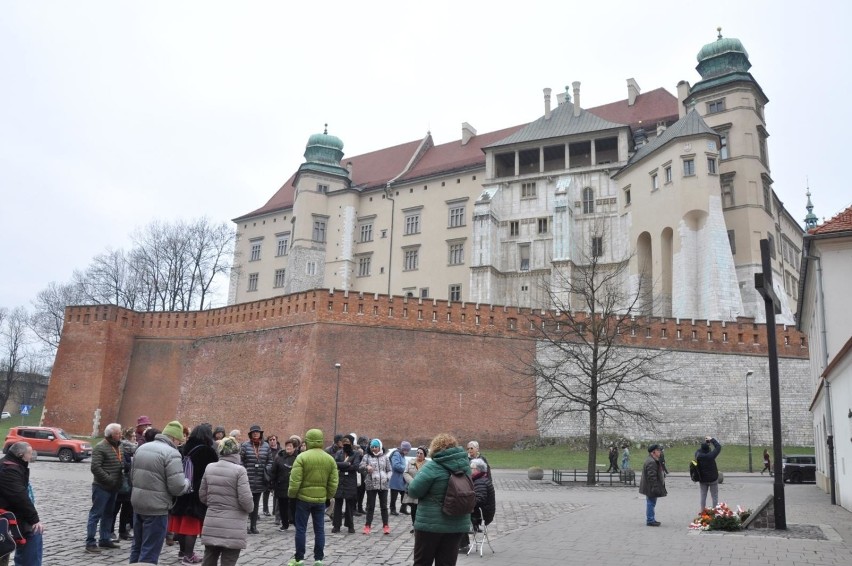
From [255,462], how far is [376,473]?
2.03m

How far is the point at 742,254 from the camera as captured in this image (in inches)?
1697

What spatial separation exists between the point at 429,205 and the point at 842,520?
4481 cm

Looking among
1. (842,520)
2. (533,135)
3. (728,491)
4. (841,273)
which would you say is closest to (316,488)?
(842,520)

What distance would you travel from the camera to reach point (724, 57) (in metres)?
47.1

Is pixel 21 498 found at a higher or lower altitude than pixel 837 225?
lower

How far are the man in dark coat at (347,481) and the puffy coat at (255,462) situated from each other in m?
1.23

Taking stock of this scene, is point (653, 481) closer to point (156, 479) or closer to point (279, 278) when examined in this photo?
point (156, 479)

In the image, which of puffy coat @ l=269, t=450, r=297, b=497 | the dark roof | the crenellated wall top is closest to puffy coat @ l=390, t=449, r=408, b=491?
puffy coat @ l=269, t=450, r=297, b=497

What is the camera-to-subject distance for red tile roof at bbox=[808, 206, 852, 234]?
17.0m

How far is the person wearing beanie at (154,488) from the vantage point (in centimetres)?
752

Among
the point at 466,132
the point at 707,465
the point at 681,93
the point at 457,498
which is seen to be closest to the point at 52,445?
the point at 707,465

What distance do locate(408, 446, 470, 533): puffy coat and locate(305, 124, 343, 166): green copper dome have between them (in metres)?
56.5

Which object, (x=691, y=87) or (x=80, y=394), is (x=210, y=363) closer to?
(x=80, y=394)

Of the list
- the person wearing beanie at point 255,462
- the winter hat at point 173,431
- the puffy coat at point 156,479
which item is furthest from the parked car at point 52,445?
the puffy coat at point 156,479
